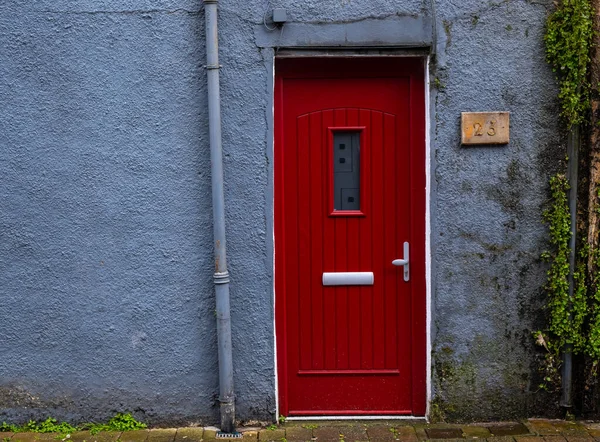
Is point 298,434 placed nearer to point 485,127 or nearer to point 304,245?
point 304,245

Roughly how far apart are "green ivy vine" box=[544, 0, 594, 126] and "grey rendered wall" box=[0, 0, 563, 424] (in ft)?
0.34

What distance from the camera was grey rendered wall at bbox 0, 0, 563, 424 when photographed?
479 cm

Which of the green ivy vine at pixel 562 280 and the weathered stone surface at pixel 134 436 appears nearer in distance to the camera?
the weathered stone surface at pixel 134 436

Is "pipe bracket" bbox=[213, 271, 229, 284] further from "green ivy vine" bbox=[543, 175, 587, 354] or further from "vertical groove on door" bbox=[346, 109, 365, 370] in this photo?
"green ivy vine" bbox=[543, 175, 587, 354]

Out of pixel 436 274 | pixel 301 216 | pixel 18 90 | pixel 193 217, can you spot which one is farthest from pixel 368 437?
pixel 18 90

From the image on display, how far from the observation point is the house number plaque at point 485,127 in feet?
15.8

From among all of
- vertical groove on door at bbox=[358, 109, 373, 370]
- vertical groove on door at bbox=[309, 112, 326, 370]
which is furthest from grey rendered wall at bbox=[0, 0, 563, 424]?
vertical groove on door at bbox=[358, 109, 373, 370]

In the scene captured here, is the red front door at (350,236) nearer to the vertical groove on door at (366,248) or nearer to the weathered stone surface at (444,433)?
the vertical groove on door at (366,248)

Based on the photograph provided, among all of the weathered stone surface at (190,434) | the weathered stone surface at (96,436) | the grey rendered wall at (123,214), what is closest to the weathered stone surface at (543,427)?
the grey rendered wall at (123,214)

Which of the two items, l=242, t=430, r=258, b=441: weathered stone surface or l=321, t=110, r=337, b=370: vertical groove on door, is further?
l=321, t=110, r=337, b=370: vertical groove on door

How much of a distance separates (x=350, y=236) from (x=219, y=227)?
992 millimetres

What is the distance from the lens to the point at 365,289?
16.6 ft

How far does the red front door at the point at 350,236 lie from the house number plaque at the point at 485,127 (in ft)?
1.11

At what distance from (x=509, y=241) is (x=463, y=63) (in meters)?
1.32
